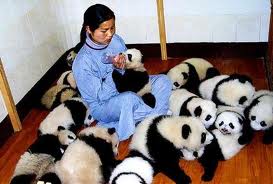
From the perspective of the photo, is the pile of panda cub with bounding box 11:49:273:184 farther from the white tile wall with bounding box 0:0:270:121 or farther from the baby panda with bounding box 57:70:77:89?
the white tile wall with bounding box 0:0:270:121

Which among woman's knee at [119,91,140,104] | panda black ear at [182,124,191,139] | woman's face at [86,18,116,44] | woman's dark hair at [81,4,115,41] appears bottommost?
panda black ear at [182,124,191,139]

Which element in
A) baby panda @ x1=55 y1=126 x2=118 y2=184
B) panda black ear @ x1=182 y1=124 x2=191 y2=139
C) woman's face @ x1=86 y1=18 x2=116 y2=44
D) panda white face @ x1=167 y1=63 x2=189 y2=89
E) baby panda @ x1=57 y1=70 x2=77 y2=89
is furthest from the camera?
baby panda @ x1=57 y1=70 x2=77 y2=89

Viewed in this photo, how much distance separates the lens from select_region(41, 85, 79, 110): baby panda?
3.52 metres

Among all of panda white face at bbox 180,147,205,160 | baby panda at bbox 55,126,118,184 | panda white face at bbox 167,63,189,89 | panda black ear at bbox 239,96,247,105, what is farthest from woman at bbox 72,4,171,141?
panda black ear at bbox 239,96,247,105

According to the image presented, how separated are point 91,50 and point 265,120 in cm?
141

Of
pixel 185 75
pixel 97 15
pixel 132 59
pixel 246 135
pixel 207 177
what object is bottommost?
pixel 207 177

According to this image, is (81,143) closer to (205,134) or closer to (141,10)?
(205,134)

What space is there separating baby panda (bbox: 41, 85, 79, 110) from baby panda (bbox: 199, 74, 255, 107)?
1294 millimetres

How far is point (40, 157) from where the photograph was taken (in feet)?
8.84

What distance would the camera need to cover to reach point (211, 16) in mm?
4027

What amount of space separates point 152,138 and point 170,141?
124mm

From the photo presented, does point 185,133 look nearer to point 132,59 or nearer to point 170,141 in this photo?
point 170,141

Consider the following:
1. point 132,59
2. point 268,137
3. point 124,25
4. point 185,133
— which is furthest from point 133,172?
point 124,25

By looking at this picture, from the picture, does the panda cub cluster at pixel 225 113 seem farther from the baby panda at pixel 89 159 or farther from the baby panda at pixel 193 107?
the baby panda at pixel 89 159
